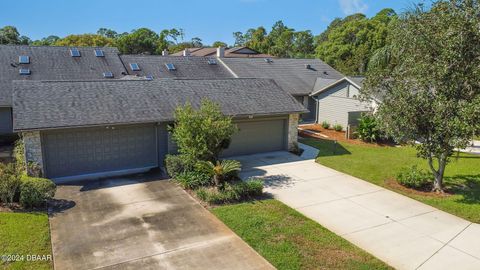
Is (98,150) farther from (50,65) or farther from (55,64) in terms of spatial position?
(55,64)

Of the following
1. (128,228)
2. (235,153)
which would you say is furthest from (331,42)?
(128,228)

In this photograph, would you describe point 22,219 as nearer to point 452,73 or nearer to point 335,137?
point 452,73

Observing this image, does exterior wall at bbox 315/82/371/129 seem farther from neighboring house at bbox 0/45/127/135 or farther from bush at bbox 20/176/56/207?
bush at bbox 20/176/56/207

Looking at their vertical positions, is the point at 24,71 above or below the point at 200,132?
above

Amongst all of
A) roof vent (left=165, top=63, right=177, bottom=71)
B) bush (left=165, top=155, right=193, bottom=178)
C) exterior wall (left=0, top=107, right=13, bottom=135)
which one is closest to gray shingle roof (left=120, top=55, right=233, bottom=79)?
roof vent (left=165, top=63, right=177, bottom=71)

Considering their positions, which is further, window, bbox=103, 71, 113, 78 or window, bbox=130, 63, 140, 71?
window, bbox=130, 63, 140, 71

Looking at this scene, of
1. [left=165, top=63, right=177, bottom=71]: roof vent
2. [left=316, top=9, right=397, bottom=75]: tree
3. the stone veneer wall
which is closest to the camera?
the stone veneer wall

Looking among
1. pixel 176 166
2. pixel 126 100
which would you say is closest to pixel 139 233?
pixel 176 166
